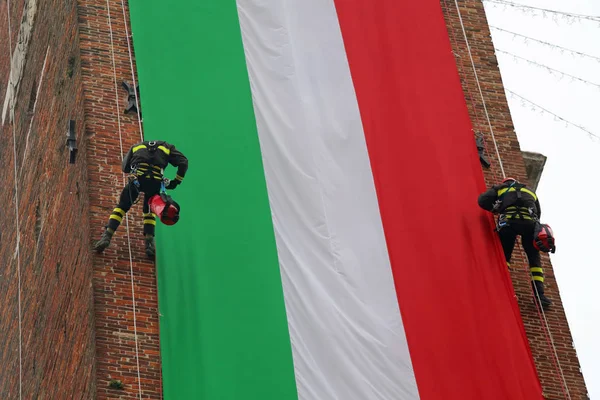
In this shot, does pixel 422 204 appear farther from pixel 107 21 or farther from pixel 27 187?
pixel 27 187

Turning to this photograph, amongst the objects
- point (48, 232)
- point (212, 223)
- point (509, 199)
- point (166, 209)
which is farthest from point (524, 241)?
point (48, 232)

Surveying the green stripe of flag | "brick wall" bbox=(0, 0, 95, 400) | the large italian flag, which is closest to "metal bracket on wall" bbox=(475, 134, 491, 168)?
the large italian flag

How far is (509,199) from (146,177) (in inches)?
192

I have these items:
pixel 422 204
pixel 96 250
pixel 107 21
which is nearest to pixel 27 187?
pixel 107 21

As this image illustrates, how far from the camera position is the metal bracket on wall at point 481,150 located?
2312cm

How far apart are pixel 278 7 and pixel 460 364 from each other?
628 centimetres

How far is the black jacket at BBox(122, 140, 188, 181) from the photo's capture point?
20.1m

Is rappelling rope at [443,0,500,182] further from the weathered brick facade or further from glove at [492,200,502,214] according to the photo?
glove at [492,200,502,214]

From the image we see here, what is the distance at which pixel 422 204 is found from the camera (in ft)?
68.0

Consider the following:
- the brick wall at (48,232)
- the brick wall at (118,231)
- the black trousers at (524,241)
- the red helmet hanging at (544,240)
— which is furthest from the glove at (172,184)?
the red helmet hanging at (544,240)

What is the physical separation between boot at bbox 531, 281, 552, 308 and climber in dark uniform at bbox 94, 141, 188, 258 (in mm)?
5207

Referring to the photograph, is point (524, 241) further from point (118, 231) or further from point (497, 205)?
point (118, 231)

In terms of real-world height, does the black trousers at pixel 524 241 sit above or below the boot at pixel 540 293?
above

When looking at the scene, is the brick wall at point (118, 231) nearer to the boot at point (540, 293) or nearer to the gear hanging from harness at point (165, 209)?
the gear hanging from harness at point (165, 209)
